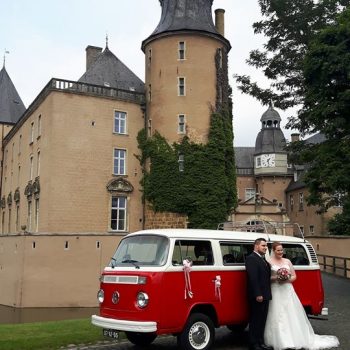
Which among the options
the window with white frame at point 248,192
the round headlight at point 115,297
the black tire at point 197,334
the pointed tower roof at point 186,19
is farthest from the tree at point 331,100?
the window with white frame at point 248,192

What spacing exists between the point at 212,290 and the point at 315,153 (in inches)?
491

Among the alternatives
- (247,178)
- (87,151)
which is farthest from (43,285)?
(247,178)

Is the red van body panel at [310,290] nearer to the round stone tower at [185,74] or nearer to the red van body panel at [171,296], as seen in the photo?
the red van body panel at [171,296]

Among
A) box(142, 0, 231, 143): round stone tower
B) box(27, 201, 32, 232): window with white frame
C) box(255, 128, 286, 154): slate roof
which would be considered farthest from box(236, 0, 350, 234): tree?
box(255, 128, 286, 154): slate roof

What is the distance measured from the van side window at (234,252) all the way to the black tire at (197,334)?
1.20 meters

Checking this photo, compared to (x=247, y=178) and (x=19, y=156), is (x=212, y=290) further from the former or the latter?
(x=247, y=178)

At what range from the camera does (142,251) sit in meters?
8.69

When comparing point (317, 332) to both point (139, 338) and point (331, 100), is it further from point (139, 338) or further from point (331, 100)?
point (331, 100)

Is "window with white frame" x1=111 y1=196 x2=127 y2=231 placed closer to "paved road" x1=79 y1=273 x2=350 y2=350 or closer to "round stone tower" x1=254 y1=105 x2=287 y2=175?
"paved road" x1=79 y1=273 x2=350 y2=350

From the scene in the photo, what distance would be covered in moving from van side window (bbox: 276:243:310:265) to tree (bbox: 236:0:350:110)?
15325 millimetres

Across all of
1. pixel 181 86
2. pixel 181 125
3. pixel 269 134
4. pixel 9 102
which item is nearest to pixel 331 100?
pixel 181 125

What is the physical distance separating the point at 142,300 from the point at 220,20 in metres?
34.5

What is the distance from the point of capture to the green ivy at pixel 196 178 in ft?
107

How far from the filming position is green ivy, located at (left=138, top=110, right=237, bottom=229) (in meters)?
32.5
